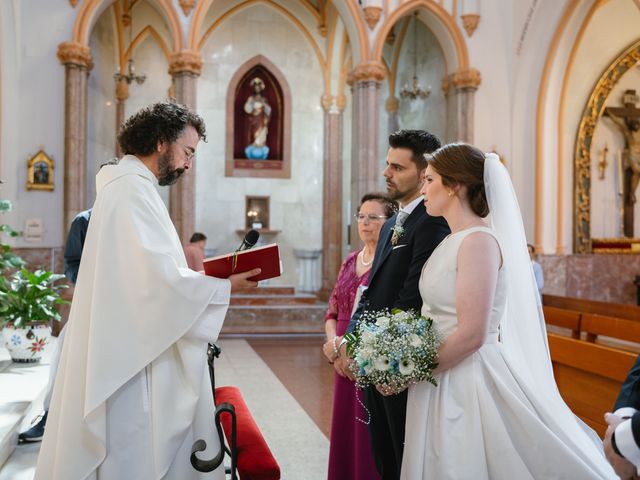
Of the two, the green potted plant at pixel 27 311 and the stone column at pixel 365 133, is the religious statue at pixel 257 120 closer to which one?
the stone column at pixel 365 133

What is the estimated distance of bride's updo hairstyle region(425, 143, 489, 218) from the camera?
2373mm

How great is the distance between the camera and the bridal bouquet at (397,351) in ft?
7.11

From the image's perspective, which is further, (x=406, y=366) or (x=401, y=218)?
(x=401, y=218)

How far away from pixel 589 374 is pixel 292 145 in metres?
11.6

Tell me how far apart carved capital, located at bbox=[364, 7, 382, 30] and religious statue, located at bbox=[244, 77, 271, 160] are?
4015mm

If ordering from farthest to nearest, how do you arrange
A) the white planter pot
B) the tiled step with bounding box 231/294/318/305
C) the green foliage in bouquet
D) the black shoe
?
1. the tiled step with bounding box 231/294/318/305
2. the white planter pot
3. the green foliage in bouquet
4. the black shoe

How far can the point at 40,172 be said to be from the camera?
9812 millimetres

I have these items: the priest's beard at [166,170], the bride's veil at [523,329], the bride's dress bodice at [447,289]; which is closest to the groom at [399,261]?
the bride's dress bodice at [447,289]

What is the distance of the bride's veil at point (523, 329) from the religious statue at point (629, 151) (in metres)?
12.1

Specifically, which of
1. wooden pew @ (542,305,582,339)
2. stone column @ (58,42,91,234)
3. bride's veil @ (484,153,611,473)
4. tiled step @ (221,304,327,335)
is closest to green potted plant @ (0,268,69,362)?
bride's veil @ (484,153,611,473)

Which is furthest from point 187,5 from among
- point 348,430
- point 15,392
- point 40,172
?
point 348,430

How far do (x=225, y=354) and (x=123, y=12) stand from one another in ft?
30.0

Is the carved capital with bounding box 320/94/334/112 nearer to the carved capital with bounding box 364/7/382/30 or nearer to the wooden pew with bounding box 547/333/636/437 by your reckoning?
the carved capital with bounding box 364/7/382/30

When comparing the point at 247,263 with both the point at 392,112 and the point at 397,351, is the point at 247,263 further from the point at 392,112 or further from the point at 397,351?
the point at 392,112
